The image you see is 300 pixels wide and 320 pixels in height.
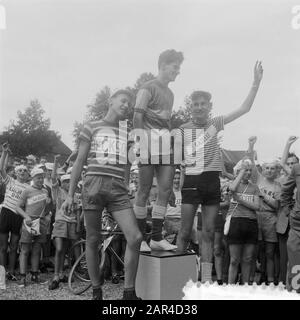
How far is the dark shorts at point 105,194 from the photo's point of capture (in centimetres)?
351

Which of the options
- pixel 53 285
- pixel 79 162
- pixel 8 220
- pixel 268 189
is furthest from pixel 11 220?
pixel 268 189

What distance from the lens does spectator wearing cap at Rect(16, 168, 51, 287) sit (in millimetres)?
6230

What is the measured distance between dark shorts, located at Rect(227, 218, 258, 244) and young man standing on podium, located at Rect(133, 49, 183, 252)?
4.60 ft

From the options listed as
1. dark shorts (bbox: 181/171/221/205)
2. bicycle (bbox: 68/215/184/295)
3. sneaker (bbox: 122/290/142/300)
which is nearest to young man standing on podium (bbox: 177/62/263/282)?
dark shorts (bbox: 181/171/221/205)

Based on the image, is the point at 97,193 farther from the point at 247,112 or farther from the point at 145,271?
the point at 247,112

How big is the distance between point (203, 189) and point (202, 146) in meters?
0.39

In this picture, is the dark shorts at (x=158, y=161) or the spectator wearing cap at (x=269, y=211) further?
the spectator wearing cap at (x=269, y=211)

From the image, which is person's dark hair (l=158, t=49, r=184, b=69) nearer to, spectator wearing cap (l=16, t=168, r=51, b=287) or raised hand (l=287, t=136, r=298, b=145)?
raised hand (l=287, t=136, r=298, b=145)

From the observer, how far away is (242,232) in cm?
524

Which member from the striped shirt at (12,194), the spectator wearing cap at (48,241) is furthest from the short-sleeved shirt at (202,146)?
the spectator wearing cap at (48,241)

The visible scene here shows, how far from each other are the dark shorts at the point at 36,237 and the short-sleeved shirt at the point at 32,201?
20cm

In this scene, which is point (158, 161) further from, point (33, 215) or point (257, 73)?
point (33, 215)

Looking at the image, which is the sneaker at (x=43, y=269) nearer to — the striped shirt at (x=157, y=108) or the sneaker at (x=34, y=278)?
the sneaker at (x=34, y=278)
